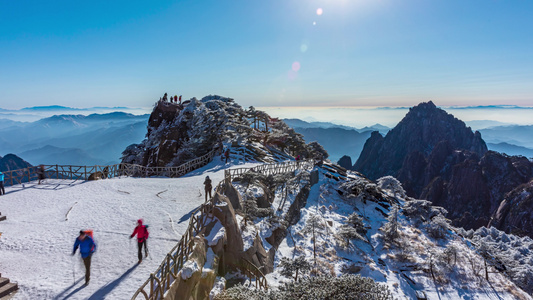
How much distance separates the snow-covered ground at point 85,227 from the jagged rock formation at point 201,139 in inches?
634

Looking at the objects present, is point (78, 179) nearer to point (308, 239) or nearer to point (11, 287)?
point (11, 287)

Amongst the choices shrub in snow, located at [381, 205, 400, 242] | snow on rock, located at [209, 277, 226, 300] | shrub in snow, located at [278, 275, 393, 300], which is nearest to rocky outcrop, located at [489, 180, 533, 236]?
shrub in snow, located at [381, 205, 400, 242]

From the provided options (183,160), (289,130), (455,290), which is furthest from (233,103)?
(455,290)

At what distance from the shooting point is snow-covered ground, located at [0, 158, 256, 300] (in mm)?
7621

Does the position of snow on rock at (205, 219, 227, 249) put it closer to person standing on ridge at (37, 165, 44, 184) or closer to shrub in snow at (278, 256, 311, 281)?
shrub in snow at (278, 256, 311, 281)

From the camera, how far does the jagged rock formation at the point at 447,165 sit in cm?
5978

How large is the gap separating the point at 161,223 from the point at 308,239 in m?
11.6

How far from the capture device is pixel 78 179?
800 inches

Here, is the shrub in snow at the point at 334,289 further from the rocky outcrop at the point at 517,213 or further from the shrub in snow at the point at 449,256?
the rocky outcrop at the point at 517,213

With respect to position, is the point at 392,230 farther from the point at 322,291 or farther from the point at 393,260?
the point at 322,291

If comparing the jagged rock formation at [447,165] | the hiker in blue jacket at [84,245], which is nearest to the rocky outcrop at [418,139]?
the jagged rock formation at [447,165]

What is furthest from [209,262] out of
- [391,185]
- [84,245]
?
[391,185]

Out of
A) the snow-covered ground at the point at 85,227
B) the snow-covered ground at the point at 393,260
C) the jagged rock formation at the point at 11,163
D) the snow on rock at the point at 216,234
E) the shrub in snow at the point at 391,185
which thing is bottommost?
the jagged rock formation at the point at 11,163

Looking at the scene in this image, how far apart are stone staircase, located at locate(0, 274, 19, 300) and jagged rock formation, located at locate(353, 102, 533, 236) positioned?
58517 mm
